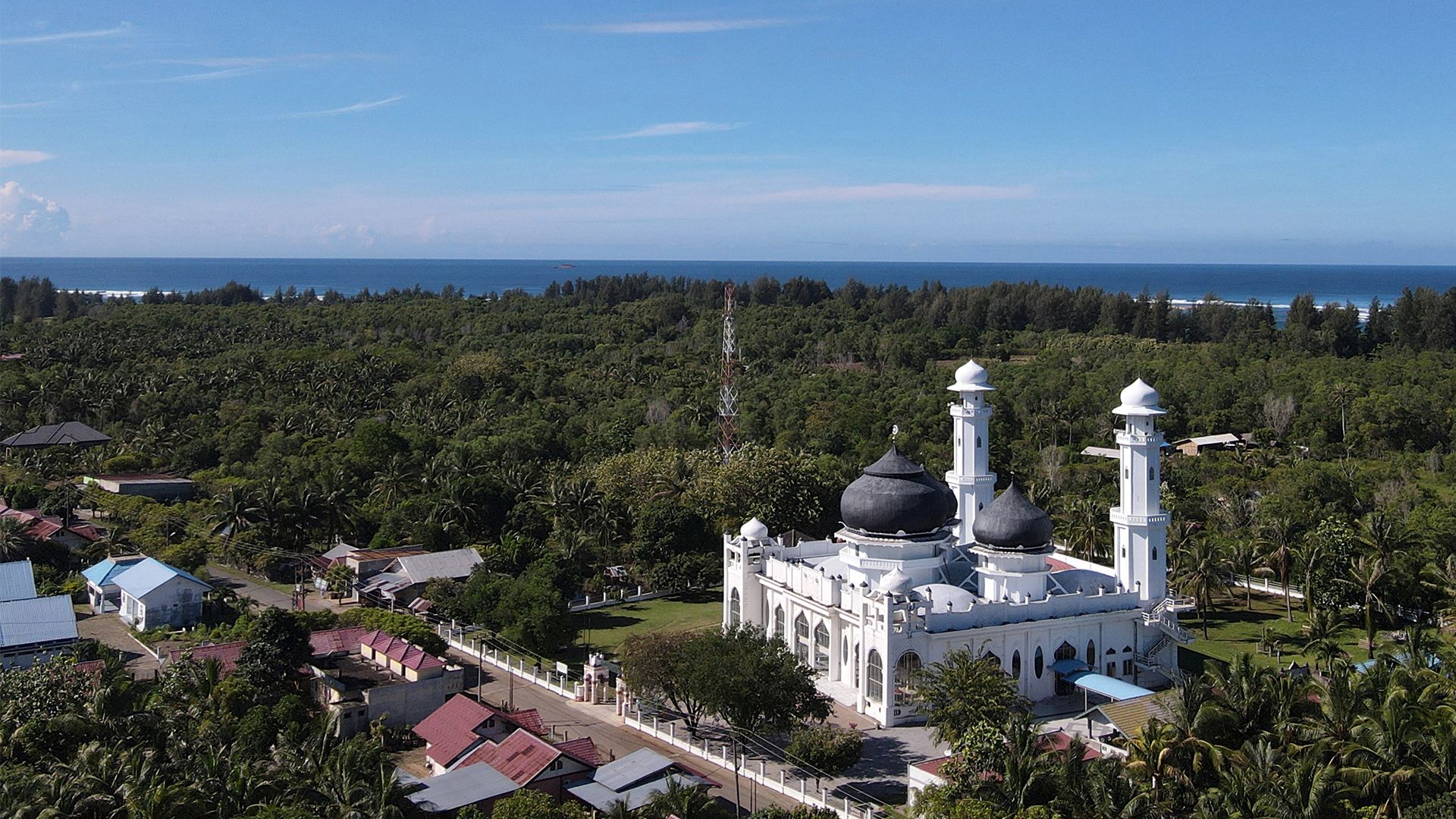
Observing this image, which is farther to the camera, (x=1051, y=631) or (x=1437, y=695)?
(x=1051, y=631)

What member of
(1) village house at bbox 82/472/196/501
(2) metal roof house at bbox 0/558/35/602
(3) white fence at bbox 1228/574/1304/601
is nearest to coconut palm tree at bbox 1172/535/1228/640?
(3) white fence at bbox 1228/574/1304/601

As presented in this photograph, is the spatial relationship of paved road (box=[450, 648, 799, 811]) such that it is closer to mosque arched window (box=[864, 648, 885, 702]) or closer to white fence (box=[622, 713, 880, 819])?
white fence (box=[622, 713, 880, 819])

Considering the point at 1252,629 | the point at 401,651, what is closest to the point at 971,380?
the point at 1252,629

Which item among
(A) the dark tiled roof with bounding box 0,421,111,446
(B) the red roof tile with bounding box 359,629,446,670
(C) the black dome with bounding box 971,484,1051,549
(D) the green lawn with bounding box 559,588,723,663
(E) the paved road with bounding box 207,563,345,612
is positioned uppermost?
(C) the black dome with bounding box 971,484,1051,549

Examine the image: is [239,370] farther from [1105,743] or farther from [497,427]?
[1105,743]

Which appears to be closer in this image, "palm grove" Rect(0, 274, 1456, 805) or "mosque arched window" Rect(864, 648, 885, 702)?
"mosque arched window" Rect(864, 648, 885, 702)

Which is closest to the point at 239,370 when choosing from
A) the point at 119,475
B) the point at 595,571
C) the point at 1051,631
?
the point at 119,475
